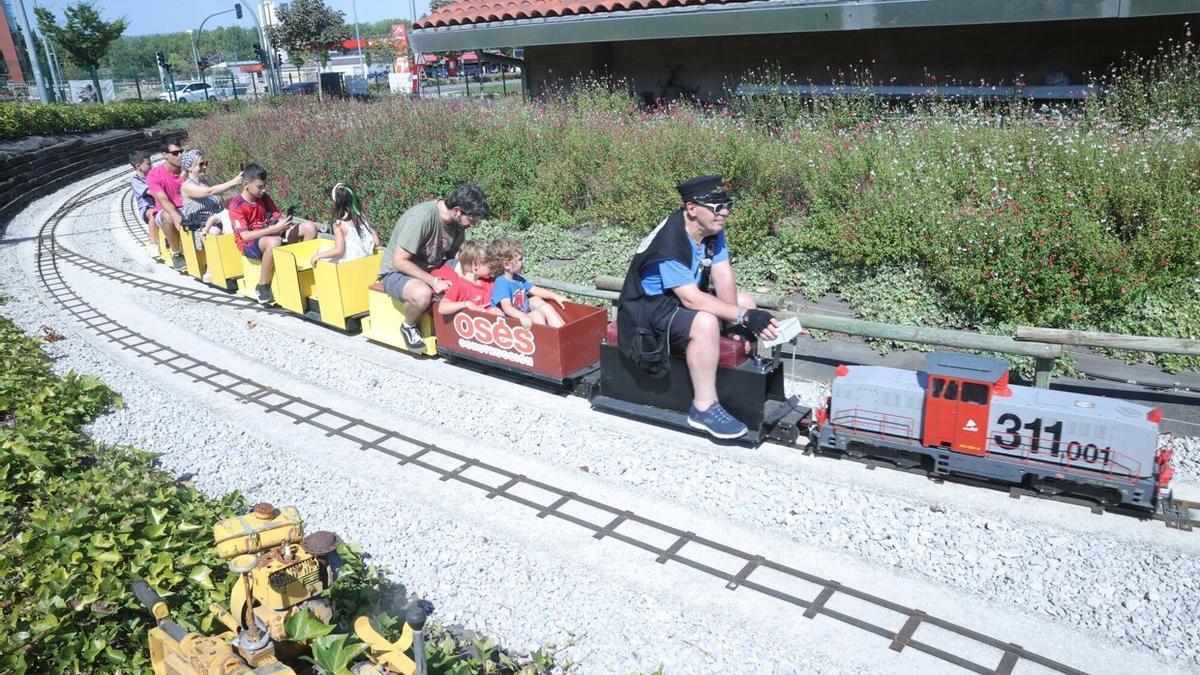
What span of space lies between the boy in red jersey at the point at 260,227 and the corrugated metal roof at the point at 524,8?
5.13 m

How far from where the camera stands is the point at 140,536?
447 centimetres

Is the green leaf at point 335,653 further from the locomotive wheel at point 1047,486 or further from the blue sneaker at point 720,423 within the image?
the locomotive wheel at point 1047,486

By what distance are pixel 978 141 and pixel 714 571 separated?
6.69 meters

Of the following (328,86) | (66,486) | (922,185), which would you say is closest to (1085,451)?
(922,185)

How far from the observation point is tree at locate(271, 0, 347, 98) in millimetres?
42875

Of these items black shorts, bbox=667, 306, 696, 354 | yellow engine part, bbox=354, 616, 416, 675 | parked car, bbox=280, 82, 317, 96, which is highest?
parked car, bbox=280, 82, 317, 96

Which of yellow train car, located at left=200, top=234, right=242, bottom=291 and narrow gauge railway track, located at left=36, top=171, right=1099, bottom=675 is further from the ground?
yellow train car, located at left=200, top=234, right=242, bottom=291

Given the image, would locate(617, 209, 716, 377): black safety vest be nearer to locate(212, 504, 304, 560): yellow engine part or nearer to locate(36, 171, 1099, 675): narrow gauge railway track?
locate(36, 171, 1099, 675): narrow gauge railway track

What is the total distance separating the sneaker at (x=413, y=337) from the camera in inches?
328

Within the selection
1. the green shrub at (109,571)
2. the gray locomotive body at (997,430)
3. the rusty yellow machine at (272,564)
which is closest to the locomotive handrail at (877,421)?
the gray locomotive body at (997,430)

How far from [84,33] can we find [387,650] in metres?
38.9

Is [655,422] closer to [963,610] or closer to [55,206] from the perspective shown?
[963,610]

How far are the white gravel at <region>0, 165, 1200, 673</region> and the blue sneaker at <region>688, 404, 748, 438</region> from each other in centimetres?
18

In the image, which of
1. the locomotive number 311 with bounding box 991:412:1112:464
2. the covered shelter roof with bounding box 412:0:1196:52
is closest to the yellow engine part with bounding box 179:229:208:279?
the covered shelter roof with bounding box 412:0:1196:52
